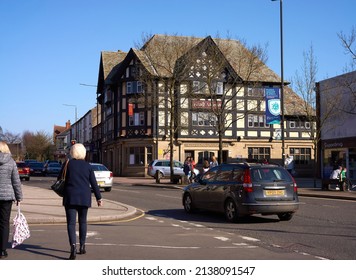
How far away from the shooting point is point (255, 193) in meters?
13.0

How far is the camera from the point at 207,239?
1035 centimetres

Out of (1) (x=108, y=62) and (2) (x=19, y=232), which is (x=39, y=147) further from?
(2) (x=19, y=232)

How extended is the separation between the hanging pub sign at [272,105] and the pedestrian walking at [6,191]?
22.0 m

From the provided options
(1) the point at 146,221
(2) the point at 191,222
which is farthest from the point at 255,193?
(1) the point at 146,221

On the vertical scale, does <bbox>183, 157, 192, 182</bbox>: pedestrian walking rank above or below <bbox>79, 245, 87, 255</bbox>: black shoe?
above

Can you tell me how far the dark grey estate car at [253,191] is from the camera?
512 inches

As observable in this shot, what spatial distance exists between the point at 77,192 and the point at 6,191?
44.3 inches

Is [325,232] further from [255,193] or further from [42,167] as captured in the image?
[42,167]

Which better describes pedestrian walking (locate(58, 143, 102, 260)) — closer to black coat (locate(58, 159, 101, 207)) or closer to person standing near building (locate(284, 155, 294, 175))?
black coat (locate(58, 159, 101, 207))

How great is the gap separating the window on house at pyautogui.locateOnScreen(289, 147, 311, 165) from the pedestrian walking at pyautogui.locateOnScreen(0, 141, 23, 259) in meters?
48.3

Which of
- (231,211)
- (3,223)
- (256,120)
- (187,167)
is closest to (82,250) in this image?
(3,223)

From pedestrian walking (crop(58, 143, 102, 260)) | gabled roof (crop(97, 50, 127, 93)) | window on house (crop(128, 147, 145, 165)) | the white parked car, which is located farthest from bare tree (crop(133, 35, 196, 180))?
pedestrian walking (crop(58, 143, 102, 260))

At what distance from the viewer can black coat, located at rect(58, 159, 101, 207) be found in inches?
311

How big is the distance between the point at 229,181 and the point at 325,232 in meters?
3.21
